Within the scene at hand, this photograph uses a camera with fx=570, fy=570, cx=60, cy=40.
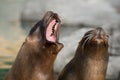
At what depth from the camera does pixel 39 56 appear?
7031mm

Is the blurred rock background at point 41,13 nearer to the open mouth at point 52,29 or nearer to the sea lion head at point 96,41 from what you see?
the sea lion head at point 96,41

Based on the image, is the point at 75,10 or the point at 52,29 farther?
the point at 75,10

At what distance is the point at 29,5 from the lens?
2091 cm

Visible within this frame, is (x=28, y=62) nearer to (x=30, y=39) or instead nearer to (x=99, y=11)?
(x=30, y=39)

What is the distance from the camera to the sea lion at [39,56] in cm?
700

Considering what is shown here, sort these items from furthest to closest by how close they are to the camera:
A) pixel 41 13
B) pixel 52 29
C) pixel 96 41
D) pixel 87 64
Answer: pixel 41 13 < pixel 87 64 < pixel 96 41 < pixel 52 29

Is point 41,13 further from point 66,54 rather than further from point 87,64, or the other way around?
point 87,64

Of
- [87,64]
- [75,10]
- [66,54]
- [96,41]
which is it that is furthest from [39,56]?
[75,10]

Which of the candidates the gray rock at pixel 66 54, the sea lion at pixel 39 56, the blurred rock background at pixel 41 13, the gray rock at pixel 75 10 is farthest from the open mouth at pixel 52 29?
the gray rock at pixel 75 10

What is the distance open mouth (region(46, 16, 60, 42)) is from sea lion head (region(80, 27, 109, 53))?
2.45 feet

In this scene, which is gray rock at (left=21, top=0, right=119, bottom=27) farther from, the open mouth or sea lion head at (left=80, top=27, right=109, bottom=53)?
the open mouth

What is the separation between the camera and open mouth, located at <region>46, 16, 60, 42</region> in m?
6.93

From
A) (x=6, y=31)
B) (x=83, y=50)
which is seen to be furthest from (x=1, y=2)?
(x=83, y=50)

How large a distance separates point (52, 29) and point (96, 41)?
808 mm
